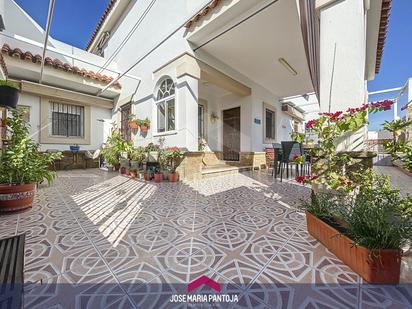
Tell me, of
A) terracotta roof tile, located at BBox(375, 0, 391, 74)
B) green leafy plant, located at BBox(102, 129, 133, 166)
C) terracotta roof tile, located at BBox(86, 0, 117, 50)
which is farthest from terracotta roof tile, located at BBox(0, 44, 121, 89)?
terracotta roof tile, located at BBox(375, 0, 391, 74)

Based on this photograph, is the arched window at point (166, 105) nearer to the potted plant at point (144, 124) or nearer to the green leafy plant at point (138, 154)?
the potted plant at point (144, 124)

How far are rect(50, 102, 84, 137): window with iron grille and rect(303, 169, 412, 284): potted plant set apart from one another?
8.35 metres

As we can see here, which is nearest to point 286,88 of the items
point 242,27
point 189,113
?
point 242,27

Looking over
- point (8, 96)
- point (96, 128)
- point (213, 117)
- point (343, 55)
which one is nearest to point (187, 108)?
point (8, 96)

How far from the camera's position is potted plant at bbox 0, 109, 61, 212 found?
7.89 ft

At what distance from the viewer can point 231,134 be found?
7785 millimetres

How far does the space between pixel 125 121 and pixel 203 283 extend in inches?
277

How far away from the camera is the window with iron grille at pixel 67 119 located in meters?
6.86

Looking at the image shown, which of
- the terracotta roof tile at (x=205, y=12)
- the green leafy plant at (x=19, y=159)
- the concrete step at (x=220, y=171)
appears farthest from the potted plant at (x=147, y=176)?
the terracotta roof tile at (x=205, y=12)

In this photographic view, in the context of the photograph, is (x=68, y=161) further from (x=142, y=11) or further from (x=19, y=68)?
(x=142, y=11)

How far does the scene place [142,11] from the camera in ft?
19.9

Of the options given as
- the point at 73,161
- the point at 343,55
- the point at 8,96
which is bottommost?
the point at 73,161

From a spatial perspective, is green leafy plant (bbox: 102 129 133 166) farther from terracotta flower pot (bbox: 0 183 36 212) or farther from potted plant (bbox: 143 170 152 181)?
terracotta flower pot (bbox: 0 183 36 212)

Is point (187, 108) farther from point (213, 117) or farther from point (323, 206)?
point (323, 206)
